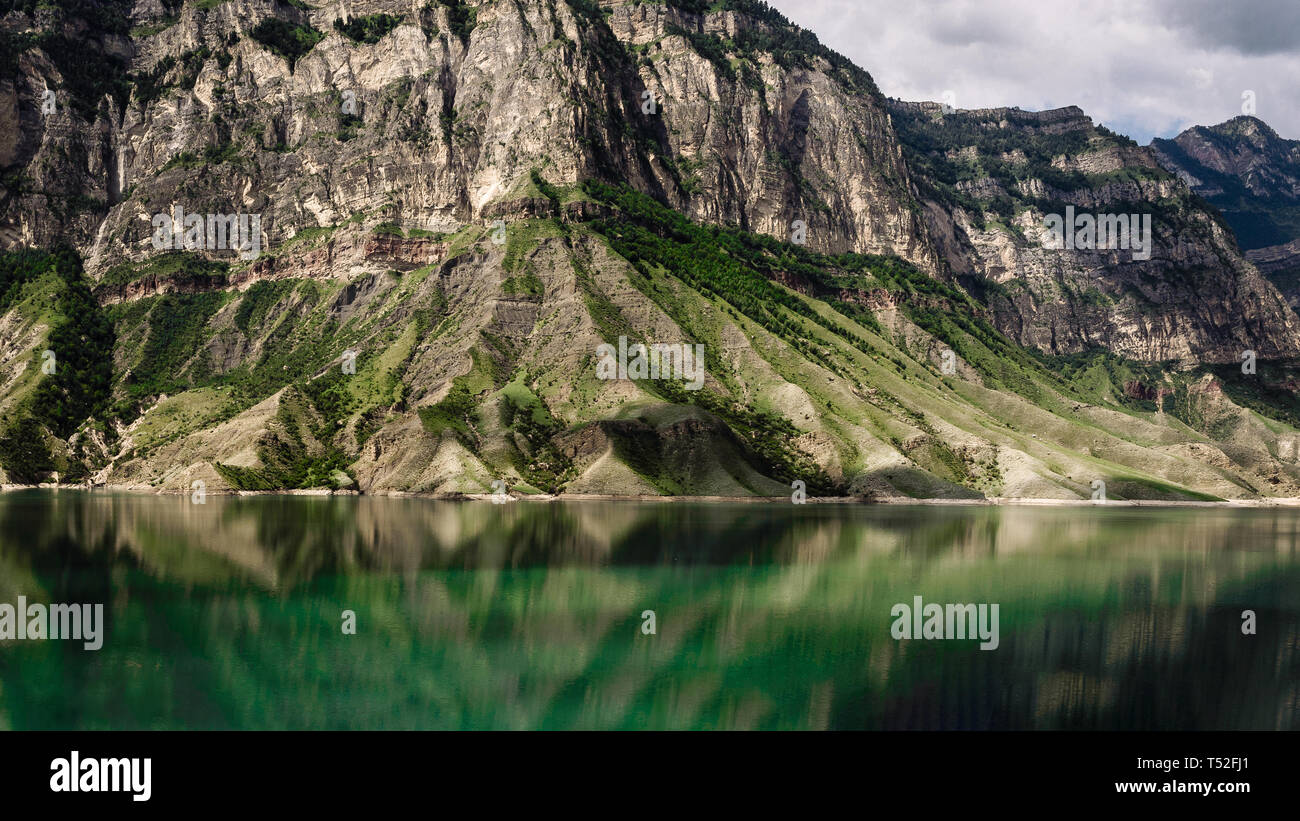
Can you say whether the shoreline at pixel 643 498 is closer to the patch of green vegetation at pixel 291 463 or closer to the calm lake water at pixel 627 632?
the patch of green vegetation at pixel 291 463

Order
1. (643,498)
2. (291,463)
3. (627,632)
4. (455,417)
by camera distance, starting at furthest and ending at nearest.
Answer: (455,417)
(291,463)
(643,498)
(627,632)

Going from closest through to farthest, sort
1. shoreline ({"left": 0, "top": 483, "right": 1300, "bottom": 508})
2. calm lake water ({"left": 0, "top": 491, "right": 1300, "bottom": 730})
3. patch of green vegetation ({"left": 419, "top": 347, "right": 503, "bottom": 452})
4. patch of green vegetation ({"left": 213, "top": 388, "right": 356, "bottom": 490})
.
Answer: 1. calm lake water ({"left": 0, "top": 491, "right": 1300, "bottom": 730})
2. shoreline ({"left": 0, "top": 483, "right": 1300, "bottom": 508})
3. patch of green vegetation ({"left": 213, "top": 388, "right": 356, "bottom": 490})
4. patch of green vegetation ({"left": 419, "top": 347, "right": 503, "bottom": 452})

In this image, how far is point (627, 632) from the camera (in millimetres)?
54406

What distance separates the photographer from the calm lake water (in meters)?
40.8

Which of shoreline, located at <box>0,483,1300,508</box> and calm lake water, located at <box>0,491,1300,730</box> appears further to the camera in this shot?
shoreline, located at <box>0,483,1300,508</box>

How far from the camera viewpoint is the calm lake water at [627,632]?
40844 millimetres

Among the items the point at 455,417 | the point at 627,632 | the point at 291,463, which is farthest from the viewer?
the point at 455,417

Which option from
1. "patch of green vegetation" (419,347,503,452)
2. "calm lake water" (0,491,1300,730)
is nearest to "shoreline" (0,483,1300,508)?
"patch of green vegetation" (419,347,503,452)

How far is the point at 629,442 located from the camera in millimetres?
181000

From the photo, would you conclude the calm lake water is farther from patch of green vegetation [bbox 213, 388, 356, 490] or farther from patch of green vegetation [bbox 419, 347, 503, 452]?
patch of green vegetation [bbox 419, 347, 503, 452]

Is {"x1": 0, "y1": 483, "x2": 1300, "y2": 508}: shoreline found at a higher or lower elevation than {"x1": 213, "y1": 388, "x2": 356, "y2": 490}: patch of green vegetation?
lower

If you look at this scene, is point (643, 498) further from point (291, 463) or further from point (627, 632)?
point (627, 632)

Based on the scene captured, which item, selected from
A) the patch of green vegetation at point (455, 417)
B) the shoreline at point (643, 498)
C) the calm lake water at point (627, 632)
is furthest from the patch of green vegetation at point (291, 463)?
the calm lake water at point (627, 632)

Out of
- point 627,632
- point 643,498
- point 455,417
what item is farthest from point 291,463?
point 627,632
